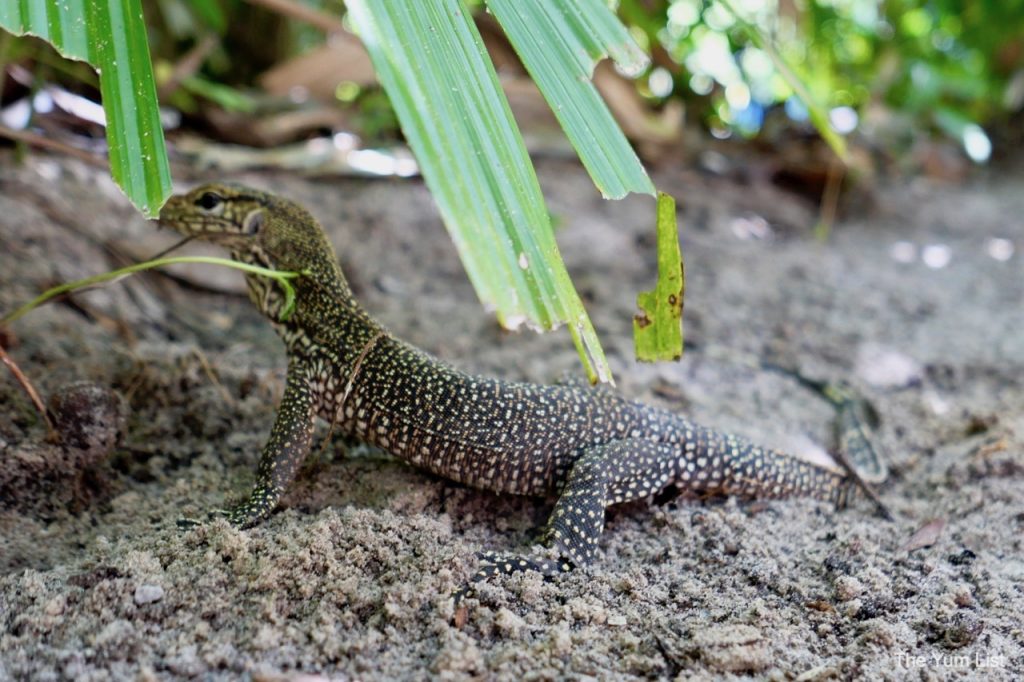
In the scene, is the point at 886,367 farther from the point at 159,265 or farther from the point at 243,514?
the point at 159,265

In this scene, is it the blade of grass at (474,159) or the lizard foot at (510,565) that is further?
the lizard foot at (510,565)

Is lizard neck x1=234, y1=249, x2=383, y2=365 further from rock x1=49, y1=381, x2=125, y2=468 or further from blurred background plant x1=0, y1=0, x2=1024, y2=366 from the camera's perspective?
blurred background plant x1=0, y1=0, x2=1024, y2=366

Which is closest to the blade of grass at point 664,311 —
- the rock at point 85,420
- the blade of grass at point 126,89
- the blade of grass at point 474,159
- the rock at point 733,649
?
the blade of grass at point 474,159

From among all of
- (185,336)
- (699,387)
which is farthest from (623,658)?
(185,336)

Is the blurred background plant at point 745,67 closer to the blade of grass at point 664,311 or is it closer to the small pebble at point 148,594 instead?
the small pebble at point 148,594

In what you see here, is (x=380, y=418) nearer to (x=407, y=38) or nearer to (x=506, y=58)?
(x=407, y=38)

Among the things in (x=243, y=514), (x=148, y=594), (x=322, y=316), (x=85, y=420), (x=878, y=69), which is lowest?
(x=85, y=420)

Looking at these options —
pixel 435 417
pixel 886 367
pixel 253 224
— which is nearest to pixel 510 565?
pixel 435 417
